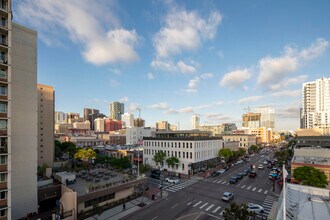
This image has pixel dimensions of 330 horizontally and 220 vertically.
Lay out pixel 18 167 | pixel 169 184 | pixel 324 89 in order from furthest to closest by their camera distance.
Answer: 1. pixel 324 89
2. pixel 169 184
3. pixel 18 167

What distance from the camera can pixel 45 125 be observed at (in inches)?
2530

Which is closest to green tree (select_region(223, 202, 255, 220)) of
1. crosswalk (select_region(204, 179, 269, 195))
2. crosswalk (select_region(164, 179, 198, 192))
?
→ crosswalk (select_region(164, 179, 198, 192))

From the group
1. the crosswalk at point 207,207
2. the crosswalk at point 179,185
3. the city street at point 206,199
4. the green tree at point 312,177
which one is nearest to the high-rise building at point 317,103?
the city street at point 206,199

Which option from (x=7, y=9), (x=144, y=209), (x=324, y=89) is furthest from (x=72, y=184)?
(x=324, y=89)

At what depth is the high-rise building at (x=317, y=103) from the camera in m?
141

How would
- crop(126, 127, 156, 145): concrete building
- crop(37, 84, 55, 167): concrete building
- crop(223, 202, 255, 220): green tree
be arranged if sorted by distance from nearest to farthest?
1. crop(223, 202, 255, 220): green tree
2. crop(37, 84, 55, 167): concrete building
3. crop(126, 127, 156, 145): concrete building

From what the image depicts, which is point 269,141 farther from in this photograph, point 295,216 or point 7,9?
point 7,9

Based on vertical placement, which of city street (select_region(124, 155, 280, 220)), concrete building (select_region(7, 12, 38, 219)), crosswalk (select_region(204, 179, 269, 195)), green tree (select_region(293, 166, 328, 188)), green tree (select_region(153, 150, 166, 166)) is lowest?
crosswalk (select_region(204, 179, 269, 195))

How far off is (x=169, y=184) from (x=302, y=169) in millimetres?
28344

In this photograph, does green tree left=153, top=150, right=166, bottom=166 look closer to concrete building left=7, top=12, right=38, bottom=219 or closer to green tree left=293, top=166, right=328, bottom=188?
concrete building left=7, top=12, right=38, bottom=219

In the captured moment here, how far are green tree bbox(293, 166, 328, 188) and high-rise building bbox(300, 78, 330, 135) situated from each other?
5348 inches

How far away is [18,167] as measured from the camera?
27688mm

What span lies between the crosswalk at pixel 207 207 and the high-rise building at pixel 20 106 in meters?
25.8

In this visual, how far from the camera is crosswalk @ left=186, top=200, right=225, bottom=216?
97.4 feet
